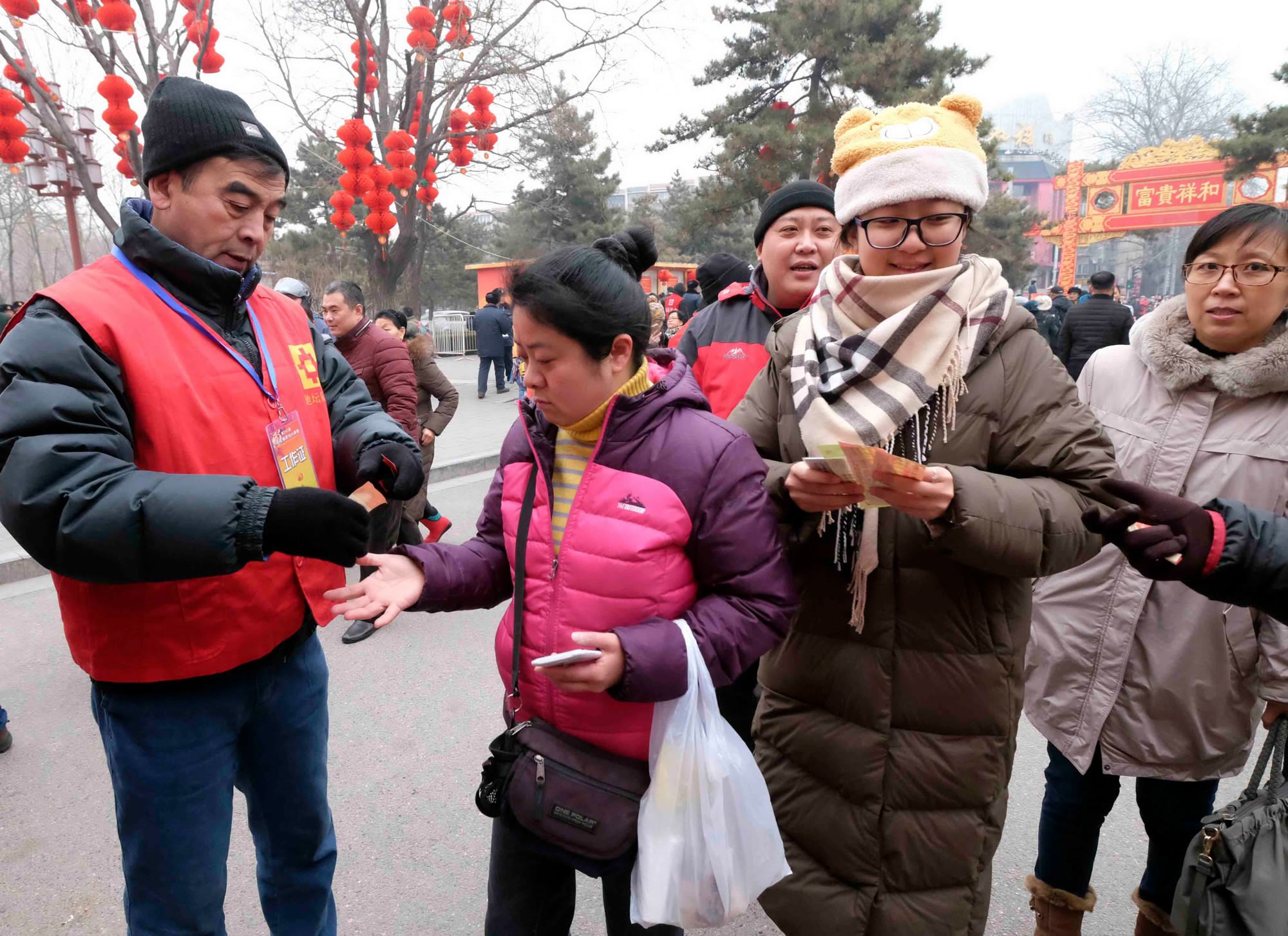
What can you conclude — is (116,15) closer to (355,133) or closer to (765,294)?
(355,133)

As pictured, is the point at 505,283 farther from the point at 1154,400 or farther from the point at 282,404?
the point at 1154,400

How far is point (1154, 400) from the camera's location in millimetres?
1942

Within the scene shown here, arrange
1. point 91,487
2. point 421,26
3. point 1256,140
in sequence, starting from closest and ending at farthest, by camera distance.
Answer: point 91,487 < point 421,26 < point 1256,140

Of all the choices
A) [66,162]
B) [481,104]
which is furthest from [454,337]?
[66,162]

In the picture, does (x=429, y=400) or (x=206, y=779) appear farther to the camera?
(x=429, y=400)

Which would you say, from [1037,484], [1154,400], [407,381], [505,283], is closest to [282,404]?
[505,283]

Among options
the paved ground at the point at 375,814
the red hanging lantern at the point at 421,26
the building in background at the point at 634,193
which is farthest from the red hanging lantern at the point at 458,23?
the building in background at the point at 634,193

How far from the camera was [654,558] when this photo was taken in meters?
1.42

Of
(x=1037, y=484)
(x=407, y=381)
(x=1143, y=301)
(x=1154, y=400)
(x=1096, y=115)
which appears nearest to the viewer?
(x=1037, y=484)

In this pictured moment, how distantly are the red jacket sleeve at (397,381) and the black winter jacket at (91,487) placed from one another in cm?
318

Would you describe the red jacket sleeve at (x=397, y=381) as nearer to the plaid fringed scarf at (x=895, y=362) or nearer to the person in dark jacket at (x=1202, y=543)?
the plaid fringed scarf at (x=895, y=362)

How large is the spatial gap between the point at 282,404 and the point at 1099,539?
64.9 inches

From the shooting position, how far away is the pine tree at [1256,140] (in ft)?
50.0

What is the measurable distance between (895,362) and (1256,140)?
1934cm
